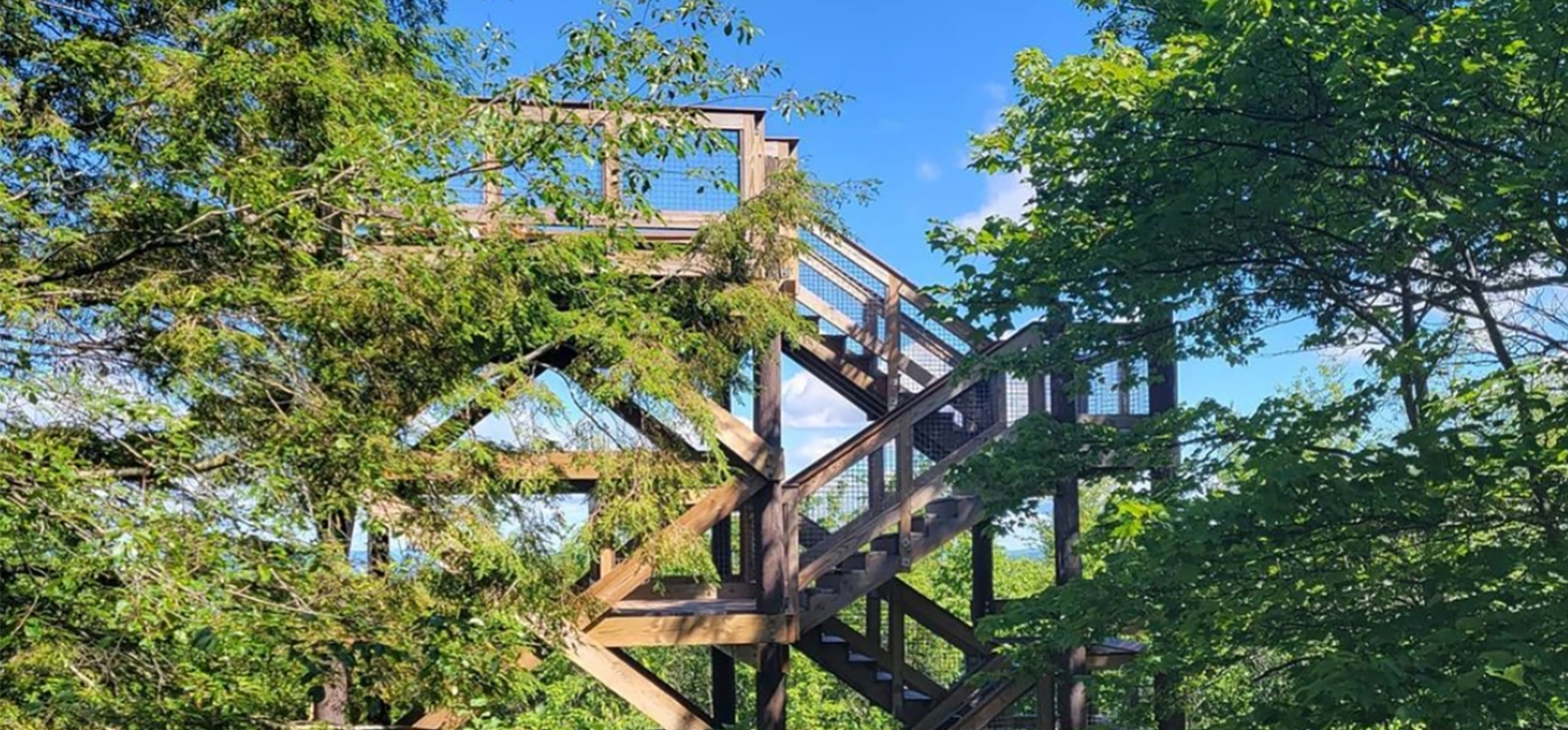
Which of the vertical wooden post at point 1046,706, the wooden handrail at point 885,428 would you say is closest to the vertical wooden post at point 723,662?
the wooden handrail at point 885,428

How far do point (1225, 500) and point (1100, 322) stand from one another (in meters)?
1.71

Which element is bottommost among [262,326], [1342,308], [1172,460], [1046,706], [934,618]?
[1046,706]

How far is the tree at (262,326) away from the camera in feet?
9.86

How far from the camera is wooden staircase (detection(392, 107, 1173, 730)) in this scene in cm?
672

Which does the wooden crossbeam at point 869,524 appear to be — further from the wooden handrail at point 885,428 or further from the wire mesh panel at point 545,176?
the wire mesh panel at point 545,176

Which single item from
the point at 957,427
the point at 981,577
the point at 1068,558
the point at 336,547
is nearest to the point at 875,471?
the point at 957,427

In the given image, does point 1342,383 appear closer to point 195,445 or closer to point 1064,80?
point 1064,80

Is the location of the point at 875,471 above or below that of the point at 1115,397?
below

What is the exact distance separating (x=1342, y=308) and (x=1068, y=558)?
284cm

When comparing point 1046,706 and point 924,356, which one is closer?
point 1046,706

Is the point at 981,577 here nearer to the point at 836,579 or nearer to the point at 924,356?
the point at 836,579

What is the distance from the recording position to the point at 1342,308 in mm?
5227

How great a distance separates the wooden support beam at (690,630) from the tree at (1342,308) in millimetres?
2188

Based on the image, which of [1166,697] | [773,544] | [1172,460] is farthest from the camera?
[773,544]
